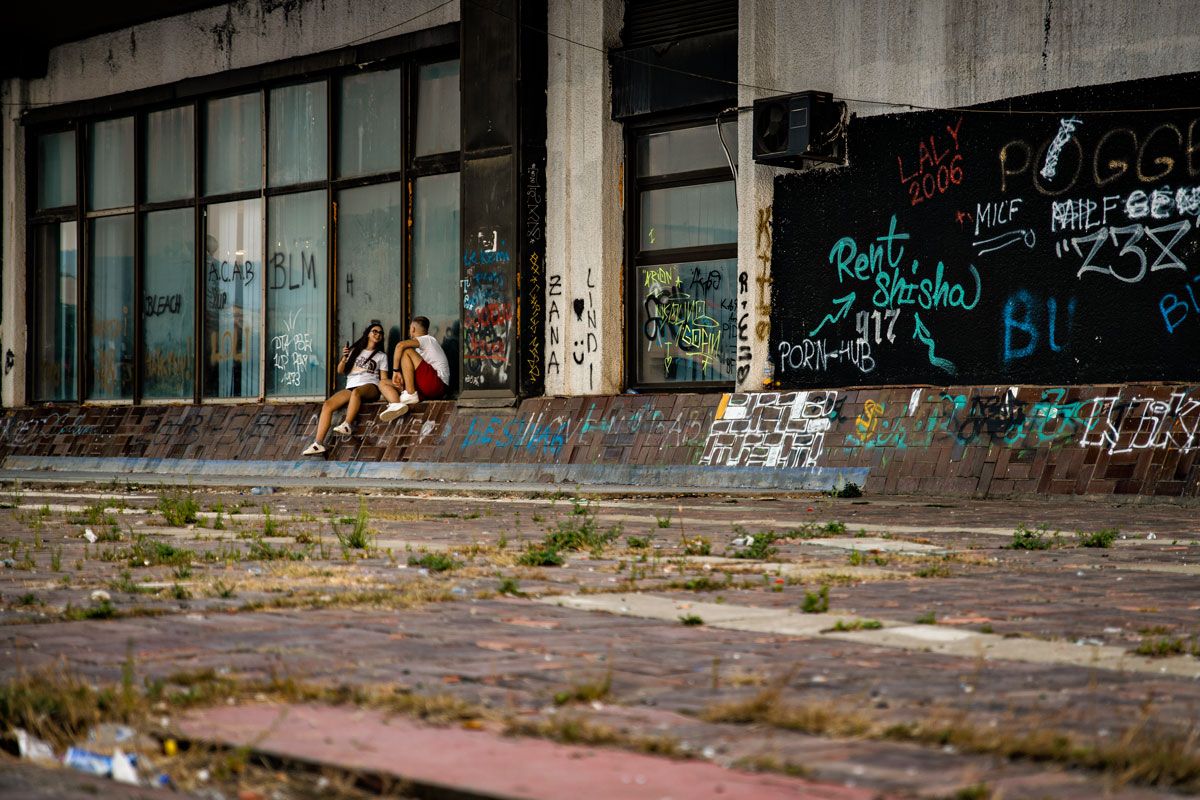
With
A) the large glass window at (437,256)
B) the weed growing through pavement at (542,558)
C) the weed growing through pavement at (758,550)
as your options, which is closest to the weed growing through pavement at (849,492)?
the weed growing through pavement at (758,550)

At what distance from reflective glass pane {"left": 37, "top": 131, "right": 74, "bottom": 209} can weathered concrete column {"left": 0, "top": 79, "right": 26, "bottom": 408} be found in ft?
1.06

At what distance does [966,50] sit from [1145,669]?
1206 cm

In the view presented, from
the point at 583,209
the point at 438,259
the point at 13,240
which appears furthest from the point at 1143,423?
the point at 13,240

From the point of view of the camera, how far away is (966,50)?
15.1m

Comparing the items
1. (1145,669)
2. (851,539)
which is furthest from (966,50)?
(1145,669)

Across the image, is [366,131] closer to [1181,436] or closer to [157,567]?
[1181,436]

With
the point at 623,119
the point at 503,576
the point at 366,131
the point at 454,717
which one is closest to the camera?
the point at 454,717

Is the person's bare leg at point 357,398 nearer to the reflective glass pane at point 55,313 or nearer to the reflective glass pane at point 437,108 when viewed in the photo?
the reflective glass pane at point 437,108

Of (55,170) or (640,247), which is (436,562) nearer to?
(640,247)

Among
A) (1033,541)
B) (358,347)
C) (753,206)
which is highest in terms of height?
(753,206)

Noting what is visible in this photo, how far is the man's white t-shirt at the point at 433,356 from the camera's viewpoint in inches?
796

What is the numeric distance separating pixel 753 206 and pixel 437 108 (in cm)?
587

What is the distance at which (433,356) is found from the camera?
20.2 m

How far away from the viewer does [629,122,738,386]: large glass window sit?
701 inches
